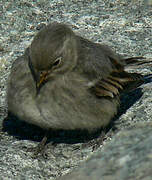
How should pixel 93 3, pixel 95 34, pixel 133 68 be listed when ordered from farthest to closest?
1. pixel 93 3
2. pixel 95 34
3. pixel 133 68

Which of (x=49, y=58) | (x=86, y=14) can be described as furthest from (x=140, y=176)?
(x=86, y=14)

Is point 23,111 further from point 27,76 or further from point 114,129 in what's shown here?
point 114,129

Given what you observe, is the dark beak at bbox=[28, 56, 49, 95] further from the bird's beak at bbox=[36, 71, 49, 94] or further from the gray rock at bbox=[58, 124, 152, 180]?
the gray rock at bbox=[58, 124, 152, 180]

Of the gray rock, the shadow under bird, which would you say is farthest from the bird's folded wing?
the gray rock

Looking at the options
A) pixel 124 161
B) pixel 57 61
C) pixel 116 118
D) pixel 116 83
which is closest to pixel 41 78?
pixel 57 61

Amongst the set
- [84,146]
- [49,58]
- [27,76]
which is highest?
[49,58]

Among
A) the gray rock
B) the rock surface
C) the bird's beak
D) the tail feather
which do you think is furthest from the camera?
the tail feather

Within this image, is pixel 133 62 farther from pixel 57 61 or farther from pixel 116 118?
pixel 57 61

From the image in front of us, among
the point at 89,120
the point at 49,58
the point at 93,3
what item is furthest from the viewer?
the point at 93,3
